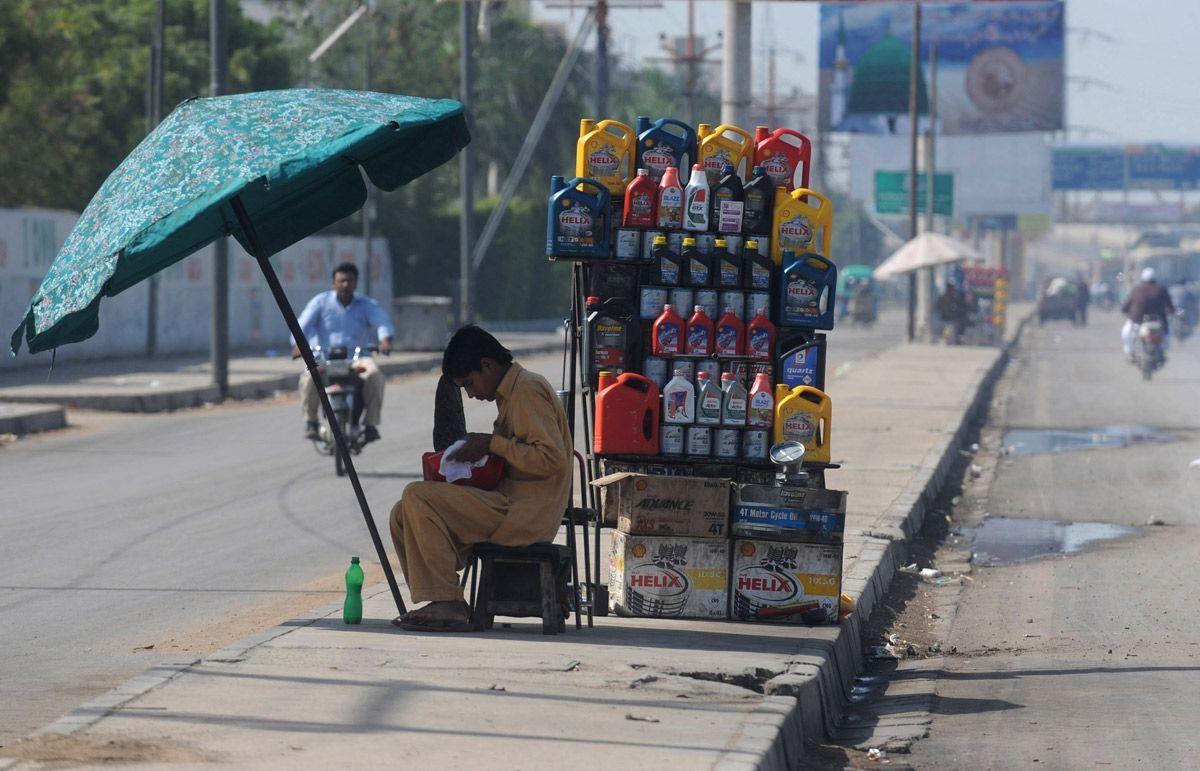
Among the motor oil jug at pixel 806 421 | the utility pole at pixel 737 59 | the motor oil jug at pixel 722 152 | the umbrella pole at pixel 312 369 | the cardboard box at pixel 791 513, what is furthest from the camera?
the utility pole at pixel 737 59

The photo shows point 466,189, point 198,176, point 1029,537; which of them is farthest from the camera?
point 466,189

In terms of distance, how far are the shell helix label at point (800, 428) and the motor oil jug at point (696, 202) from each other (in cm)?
107

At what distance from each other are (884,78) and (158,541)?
57856 mm

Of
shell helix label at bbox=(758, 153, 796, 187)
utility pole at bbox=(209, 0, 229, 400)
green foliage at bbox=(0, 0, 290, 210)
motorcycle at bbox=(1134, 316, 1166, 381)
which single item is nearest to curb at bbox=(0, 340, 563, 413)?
utility pole at bbox=(209, 0, 229, 400)

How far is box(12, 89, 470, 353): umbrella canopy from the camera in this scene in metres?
6.71

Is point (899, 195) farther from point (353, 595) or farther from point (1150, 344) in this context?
point (353, 595)

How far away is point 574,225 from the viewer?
8.20 m

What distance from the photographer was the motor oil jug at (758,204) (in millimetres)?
8531

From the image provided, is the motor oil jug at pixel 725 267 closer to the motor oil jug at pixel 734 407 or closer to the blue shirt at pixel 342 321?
the motor oil jug at pixel 734 407

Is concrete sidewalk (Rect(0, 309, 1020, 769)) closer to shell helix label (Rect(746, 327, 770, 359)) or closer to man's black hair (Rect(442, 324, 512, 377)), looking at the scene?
man's black hair (Rect(442, 324, 512, 377))

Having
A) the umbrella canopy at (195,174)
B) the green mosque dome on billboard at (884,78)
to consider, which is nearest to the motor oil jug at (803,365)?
the umbrella canopy at (195,174)

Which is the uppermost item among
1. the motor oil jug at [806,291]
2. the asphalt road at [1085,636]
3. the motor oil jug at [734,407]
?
the motor oil jug at [806,291]

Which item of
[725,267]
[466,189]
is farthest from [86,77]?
[725,267]

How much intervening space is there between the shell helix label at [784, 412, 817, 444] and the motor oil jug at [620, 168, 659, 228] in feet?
3.91
